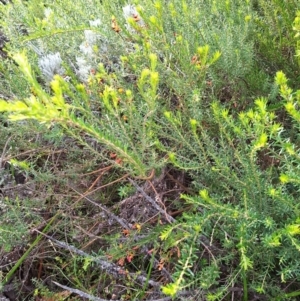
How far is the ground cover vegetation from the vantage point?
136cm

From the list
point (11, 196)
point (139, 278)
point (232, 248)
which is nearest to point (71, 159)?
point (11, 196)

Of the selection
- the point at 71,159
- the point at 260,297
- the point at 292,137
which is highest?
the point at 71,159

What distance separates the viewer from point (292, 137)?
1602mm

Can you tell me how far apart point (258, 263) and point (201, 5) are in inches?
49.8

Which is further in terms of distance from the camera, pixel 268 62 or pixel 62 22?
pixel 62 22

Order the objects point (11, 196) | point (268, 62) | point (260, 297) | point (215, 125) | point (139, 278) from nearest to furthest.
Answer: point (260, 297) < point (139, 278) < point (215, 125) < point (268, 62) < point (11, 196)

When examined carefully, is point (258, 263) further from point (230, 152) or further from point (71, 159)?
point (71, 159)

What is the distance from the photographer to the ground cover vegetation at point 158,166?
136 cm

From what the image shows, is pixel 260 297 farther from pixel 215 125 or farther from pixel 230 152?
pixel 215 125

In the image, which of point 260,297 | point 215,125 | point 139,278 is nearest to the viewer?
point 260,297

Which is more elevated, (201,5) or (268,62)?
(201,5)

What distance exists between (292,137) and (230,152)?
0.26 m

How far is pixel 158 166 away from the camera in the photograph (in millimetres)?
1432

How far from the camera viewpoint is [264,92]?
168 centimetres
